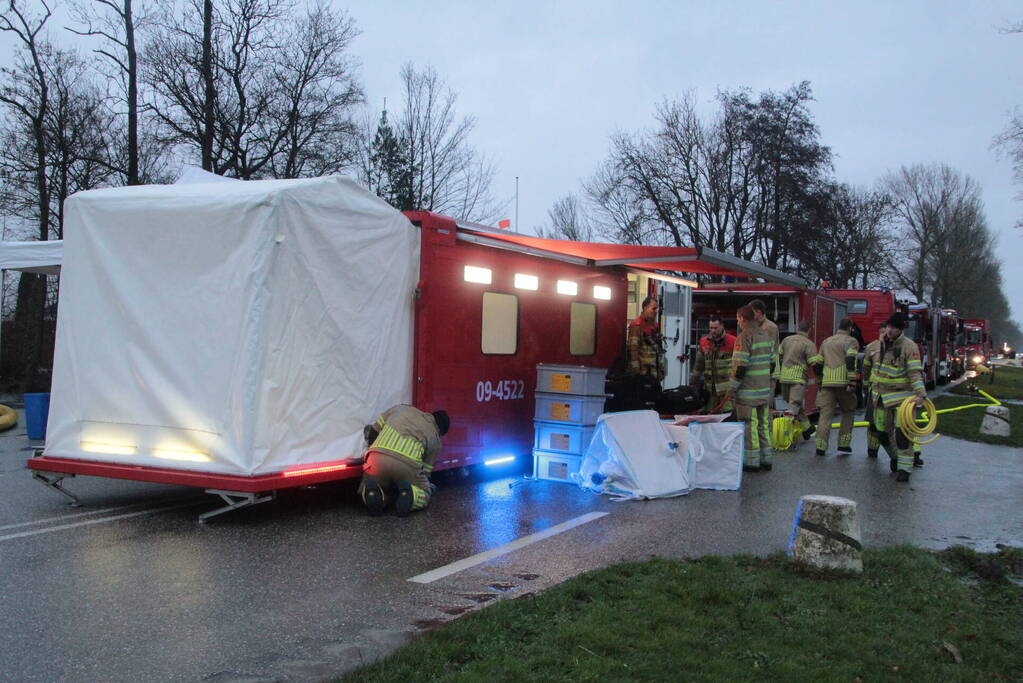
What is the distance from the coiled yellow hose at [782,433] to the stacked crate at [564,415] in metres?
4.58

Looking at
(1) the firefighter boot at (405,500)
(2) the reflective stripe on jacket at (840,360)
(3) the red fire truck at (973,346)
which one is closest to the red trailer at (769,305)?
(2) the reflective stripe on jacket at (840,360)

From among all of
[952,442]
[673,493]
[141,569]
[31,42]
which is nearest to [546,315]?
[673,493]

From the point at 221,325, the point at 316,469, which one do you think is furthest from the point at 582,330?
the point at 221,325

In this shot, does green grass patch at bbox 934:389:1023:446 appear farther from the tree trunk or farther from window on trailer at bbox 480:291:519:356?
the tree trunk

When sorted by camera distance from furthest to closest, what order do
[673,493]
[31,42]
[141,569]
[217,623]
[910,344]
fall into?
1. [31,42]
2. [910,344]
3. [673,493]
4. [141,569]
5. [217,623]

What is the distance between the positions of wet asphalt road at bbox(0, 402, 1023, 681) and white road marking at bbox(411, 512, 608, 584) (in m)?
0.09

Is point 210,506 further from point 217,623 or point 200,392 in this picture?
point 217,623

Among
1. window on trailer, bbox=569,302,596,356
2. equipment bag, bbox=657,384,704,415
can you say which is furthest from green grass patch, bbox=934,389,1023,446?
window on trailer, bbox=569,302,596,356

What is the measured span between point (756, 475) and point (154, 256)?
7.00 m

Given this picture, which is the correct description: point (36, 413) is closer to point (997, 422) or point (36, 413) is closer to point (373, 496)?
point (373, 496)

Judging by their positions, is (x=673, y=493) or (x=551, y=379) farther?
(x=551, y=379)

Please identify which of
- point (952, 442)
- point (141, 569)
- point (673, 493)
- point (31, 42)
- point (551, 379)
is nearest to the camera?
point (141, 569)

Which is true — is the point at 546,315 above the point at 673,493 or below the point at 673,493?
above

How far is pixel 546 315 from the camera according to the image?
10.2 metres
